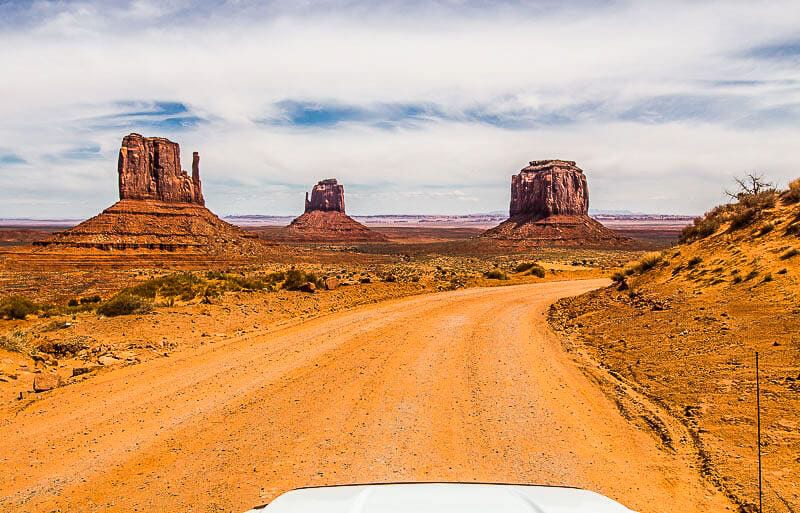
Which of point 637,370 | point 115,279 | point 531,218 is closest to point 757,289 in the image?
point 637,370

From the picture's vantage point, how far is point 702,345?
1043 centimetres

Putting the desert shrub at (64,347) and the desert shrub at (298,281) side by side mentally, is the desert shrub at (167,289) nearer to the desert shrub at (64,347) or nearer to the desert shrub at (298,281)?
the desert shrub at (298,281)

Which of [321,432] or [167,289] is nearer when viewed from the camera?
[321,432]

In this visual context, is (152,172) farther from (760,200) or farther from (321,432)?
(321,432)

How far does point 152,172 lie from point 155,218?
503 inches

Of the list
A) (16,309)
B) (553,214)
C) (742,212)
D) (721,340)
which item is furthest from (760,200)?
(553,214)

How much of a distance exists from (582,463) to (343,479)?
285 centimetres

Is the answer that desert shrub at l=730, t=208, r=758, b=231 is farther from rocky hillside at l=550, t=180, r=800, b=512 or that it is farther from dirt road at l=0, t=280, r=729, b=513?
dirt road at l=0, t=280, r=729, b=513

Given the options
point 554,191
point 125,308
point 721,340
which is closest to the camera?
point 721,340

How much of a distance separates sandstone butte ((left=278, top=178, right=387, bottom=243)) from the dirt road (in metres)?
146

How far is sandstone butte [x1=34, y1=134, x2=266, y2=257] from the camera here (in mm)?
78062

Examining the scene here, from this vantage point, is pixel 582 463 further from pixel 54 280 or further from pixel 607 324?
pixel 54 280

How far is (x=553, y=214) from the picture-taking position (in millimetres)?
126250

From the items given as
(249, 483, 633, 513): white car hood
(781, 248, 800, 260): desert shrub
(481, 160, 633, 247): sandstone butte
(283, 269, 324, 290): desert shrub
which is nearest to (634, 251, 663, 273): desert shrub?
(781, 248, 800, 260): desert shrub
